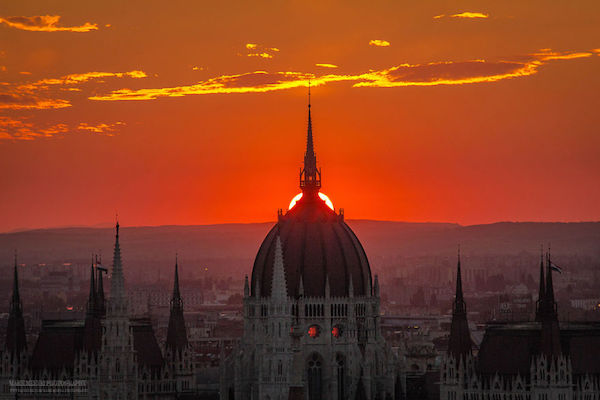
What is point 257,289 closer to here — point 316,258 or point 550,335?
point 316,258

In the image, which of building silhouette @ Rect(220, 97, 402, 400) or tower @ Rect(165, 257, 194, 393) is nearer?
building silhouette @ Rect(220, 97, 402, 400)

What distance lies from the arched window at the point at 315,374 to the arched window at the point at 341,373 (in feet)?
3.69

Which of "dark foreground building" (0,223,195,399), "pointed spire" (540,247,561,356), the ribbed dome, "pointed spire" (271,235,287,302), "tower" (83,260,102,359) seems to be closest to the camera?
"pointed spire" (540,247,561,356)

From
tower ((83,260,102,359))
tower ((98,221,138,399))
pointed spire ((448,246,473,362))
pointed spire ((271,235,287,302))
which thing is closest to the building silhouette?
pointed spire ((271,235,287,302))

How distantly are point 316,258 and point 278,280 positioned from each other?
17.9 feet

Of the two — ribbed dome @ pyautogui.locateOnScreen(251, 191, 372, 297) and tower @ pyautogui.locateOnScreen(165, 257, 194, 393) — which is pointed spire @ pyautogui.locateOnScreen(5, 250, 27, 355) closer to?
tower @ pyautogui.locateOnScreen(165, 257, 194, 393)

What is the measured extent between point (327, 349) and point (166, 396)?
11.1 metres

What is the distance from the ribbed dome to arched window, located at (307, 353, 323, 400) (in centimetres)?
433

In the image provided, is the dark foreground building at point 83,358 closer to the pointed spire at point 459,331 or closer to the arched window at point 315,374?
the arched window at point 315,374

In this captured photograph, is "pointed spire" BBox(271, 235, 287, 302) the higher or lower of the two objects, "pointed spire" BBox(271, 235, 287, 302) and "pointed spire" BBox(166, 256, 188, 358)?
the higher

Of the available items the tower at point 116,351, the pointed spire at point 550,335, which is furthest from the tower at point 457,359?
the tower at point 116,351

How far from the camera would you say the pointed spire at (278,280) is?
11188 centimetres

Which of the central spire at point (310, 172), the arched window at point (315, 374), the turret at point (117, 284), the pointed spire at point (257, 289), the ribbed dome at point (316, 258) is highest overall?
the central spire at point (310, 172)

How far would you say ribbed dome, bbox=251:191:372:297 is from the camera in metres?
117
